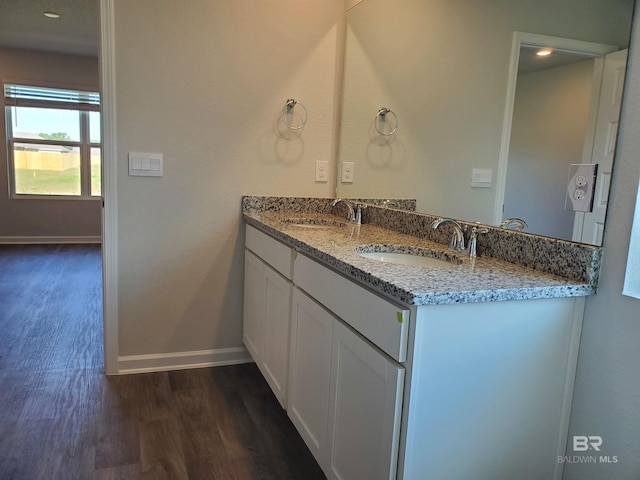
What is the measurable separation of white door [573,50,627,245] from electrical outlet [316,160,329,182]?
164 centimetres

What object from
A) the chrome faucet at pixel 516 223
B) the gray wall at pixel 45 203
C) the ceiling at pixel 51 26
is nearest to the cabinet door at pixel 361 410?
the chrome faucet at pixel 516 223

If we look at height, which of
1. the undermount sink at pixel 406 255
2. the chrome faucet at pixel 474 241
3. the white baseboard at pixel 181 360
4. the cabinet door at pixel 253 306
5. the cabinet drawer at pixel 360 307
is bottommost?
the white baseboard at pixel 181 360

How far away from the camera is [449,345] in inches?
44.9

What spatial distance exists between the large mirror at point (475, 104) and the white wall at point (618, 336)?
0.15 ft

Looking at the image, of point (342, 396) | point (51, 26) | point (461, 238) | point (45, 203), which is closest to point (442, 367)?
point (342, 396)

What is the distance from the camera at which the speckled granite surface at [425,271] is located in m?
1.14

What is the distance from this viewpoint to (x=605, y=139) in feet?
4.23

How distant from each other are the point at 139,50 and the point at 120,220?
841 millimetres

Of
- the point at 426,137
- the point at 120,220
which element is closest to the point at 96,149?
the point at 120,220

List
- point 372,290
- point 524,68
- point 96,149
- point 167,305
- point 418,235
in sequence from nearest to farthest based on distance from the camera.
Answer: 1. point 372,290
2. point 524,68
3. point 418,235
4. point 167,305
5. point 96,149

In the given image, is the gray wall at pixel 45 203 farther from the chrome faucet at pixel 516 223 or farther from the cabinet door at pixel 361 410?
the chrome faucet at pixel 516 223

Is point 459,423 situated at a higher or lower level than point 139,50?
lower

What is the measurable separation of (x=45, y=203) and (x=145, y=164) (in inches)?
183

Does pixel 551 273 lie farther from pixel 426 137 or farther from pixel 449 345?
pixel 426 137
